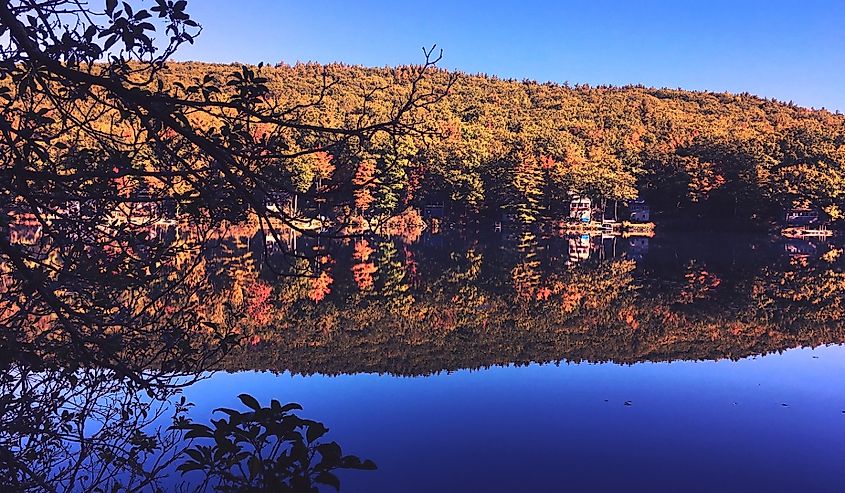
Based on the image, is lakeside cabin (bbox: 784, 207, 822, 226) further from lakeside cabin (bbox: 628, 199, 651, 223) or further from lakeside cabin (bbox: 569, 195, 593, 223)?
lakeside cabin (bbox: 569, 195, 593, 223)

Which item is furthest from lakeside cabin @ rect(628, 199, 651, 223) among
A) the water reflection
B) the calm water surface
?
the calm water surface

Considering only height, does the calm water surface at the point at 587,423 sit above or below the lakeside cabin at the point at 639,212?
below

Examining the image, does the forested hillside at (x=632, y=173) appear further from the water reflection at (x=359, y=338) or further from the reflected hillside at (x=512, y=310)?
the water reflection at (x=359, y=338)

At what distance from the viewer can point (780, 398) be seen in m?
8.05

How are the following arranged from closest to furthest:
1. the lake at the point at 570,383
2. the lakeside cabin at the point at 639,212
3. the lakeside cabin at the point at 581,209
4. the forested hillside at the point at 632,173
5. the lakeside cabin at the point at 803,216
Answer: the lake at the point at 570,383 < the forested hillside at the point at 632,173 < the lakeside cabin at the point at 803,216 < the lakeside cabin at the point at 581,209 < the lakeside cabin at the point at 639,212

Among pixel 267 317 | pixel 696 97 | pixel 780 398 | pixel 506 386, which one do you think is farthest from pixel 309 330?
pixel 696 97

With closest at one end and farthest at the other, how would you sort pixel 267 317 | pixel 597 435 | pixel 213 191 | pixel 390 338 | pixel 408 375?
pixel 213 191
pixel 597 435
pixel 408 375
pixel 390 338
pixel 267 317

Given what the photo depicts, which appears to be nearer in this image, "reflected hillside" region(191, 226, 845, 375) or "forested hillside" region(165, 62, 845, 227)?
"reflected hillside" region(191, 226, 845, 375)

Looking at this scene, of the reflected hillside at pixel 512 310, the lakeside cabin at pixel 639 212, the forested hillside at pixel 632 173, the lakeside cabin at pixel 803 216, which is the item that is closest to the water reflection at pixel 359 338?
the reflected hillside at pixel 512 310

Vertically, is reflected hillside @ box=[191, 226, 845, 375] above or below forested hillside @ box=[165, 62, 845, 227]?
below

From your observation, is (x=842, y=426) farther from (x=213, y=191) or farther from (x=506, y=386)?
(x=213, y=191)

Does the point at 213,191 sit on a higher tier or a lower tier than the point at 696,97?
lower

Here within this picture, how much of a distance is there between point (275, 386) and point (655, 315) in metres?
8.14

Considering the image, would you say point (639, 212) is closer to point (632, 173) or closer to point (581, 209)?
point (632, 173)
